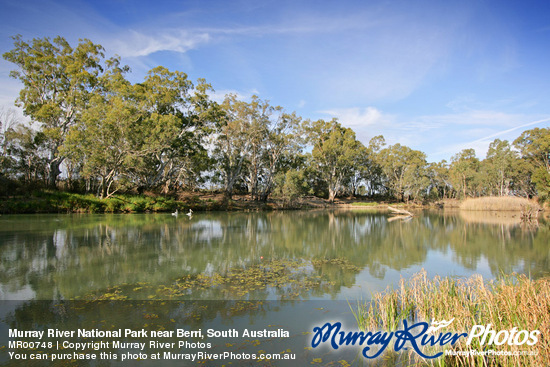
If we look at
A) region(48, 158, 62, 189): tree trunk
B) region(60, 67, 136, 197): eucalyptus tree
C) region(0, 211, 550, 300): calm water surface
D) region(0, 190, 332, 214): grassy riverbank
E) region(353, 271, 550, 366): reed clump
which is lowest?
region(0, 211, 550, 300): calm water surface

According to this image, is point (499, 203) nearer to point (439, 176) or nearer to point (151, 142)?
point (439, 176)

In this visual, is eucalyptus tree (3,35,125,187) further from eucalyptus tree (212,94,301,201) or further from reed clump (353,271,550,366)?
reed clump (353,271,550,366)

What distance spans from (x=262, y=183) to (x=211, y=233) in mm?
34470

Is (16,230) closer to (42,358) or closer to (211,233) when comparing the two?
(211,233)

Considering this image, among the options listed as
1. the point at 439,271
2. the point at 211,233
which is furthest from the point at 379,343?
the point at 211,233

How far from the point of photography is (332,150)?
165 ft

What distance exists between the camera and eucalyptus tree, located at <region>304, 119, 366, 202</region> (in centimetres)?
5041

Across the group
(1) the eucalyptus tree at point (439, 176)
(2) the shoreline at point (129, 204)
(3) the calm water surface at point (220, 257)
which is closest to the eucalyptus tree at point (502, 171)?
(1) the eucalyptus tree at point (439, 176)

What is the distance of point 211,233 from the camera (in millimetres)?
17328

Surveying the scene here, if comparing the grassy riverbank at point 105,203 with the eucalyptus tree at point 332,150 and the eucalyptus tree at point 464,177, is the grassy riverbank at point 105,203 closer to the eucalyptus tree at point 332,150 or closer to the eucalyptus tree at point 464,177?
the eucalyptus tree at point 332,150

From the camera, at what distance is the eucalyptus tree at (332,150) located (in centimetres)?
5041

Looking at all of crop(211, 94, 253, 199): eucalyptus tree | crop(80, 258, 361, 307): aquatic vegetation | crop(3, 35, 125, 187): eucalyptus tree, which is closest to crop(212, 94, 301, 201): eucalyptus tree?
crop(211, 94, 253, 199): eucalyptus tree

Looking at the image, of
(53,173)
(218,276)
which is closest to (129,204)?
(53,173)

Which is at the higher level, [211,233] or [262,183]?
[262,183]
